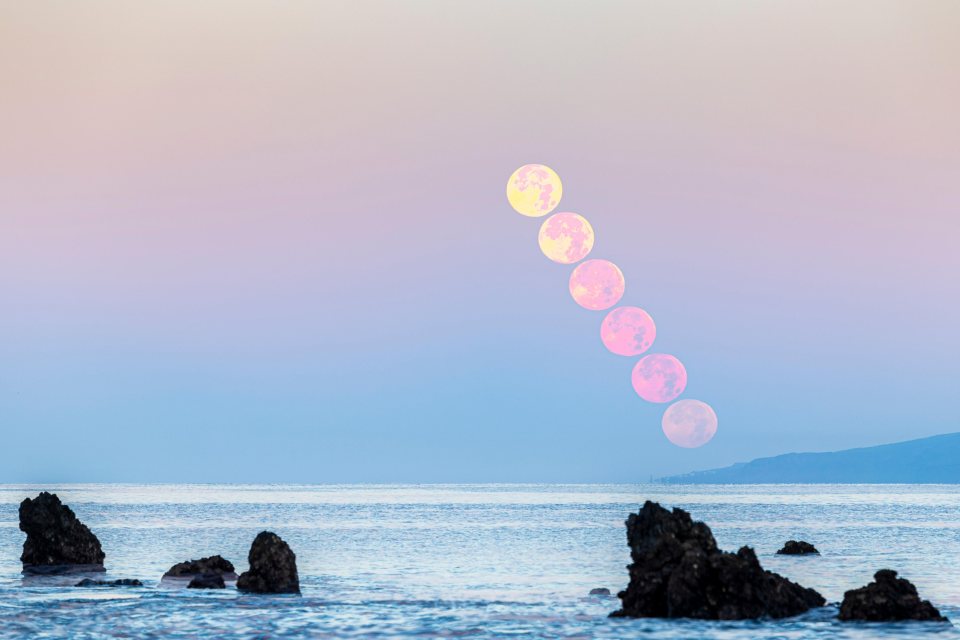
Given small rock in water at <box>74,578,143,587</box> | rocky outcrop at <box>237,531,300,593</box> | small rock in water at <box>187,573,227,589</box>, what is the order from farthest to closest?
1. small rock in water at <box>74,578,143,587</box>
2. small rock in water at <box>187,573,227,589</box>
3. rocky outcrop at <box>237,531,300,593</box>

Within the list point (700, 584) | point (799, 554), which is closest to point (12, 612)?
point (700, 584)

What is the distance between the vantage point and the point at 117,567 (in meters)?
98.4

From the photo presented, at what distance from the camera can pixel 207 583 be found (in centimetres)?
7356

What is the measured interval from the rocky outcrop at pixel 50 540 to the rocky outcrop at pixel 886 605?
61.0 m

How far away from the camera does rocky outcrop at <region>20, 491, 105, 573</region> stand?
93812 mm

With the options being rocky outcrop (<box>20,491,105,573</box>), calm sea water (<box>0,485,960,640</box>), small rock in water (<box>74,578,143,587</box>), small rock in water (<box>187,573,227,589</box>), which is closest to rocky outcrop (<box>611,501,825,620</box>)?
calm sea water (<box>0,485,960,640</box>)

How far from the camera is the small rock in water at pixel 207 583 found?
73.4 m

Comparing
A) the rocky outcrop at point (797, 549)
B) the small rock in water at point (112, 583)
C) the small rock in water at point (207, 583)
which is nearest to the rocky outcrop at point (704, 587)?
the small rock in water at point (207, 583)

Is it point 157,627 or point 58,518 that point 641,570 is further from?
point 58,518

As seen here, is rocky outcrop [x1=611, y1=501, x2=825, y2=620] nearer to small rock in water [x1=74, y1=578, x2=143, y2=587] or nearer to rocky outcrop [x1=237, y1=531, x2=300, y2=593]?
rocky outcrop [x1=237, y1=531, x2=300, y2=593]

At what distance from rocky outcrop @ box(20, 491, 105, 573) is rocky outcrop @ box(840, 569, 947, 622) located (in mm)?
61042

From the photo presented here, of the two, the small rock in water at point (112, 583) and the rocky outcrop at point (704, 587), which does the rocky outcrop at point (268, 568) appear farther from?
the rocky outcrop at point (704, 587)

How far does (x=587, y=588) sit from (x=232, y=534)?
88.1 m

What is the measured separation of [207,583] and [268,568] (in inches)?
208
